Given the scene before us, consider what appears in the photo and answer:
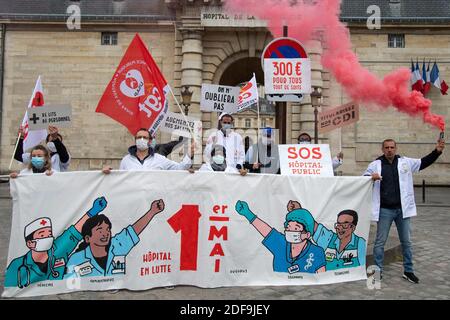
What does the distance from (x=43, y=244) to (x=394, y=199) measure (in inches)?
171

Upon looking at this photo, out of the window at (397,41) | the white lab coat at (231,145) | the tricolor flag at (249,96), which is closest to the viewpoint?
the white lab coat at (231,145)

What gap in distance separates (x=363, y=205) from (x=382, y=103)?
2.57 meters

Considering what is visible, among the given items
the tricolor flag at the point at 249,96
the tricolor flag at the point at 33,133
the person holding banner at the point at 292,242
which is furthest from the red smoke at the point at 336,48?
the tricolor flag at the point at 33,133

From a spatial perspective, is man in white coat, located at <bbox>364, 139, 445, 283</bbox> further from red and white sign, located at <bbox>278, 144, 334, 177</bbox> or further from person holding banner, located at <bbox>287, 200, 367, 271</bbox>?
red and white sign, located at <bbox>278, 144, 334, 177</bbox>

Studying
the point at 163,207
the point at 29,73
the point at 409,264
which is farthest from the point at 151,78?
the point at 29,73

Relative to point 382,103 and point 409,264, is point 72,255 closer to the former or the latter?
point 409,264

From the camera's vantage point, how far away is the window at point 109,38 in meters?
19.6

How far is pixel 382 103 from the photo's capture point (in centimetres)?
705

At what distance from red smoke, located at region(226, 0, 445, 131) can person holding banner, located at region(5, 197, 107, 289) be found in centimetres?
509

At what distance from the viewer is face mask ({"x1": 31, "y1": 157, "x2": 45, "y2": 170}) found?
16.4ft

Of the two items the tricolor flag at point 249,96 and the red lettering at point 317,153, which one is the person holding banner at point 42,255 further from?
the tricolor flag at point 249,96

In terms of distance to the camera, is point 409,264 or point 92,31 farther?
point 92,31

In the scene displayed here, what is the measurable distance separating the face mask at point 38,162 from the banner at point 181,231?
0.46m

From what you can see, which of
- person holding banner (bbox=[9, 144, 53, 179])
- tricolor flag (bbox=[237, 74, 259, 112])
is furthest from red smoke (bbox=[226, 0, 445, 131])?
person holding banner (bbox=[9, 144, 53, 179])
